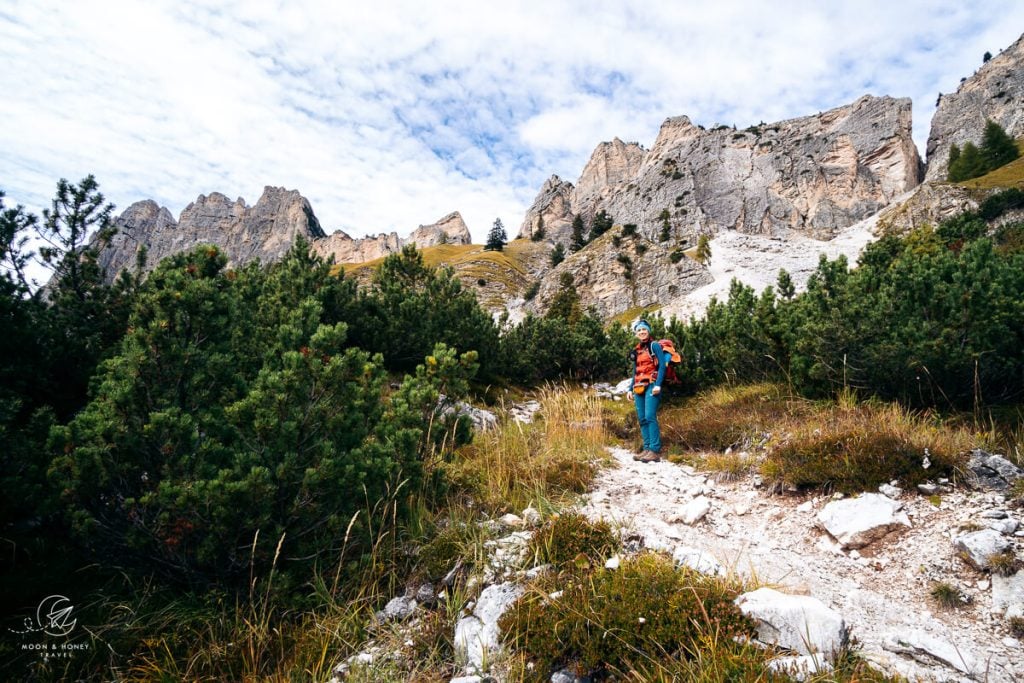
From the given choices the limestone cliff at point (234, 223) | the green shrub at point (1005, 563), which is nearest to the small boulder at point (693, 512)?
the green shrub at point (1005, 563)

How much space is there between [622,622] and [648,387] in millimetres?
4548

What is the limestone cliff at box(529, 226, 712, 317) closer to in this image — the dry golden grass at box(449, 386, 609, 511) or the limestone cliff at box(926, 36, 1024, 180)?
the dry golden grass at box(449, 386, 609, 511)

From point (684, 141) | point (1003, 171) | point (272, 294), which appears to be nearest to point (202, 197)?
point (684, 141)

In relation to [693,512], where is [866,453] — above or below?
above

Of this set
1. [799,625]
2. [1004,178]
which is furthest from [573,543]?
[1004,178]

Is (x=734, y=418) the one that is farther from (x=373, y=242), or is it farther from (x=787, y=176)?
(x=373, y=242)

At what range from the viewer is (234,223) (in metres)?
145

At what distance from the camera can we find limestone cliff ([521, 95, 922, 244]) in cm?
6344

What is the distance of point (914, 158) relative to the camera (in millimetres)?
66312

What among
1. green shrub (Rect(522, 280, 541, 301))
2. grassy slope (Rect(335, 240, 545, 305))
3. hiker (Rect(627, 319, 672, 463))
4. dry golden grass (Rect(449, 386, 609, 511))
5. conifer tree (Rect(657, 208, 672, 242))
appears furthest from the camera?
grassy slope (Rect(335, 240, 545, 305))

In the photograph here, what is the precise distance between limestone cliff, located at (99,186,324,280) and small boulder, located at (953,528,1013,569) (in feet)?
490

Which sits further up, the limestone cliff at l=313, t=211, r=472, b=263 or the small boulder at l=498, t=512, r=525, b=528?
the limestone cliff at l=313, t=211, r=472, b=263

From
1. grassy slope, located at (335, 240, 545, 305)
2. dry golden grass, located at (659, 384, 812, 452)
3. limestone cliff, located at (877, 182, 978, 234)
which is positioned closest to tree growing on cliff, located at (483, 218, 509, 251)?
grassy slope, located at (335, 240, 545, 305)

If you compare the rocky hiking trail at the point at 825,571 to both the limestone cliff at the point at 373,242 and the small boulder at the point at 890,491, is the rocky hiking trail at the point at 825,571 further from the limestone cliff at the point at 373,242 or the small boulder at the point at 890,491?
the limestone cliff at the point at 373,242
